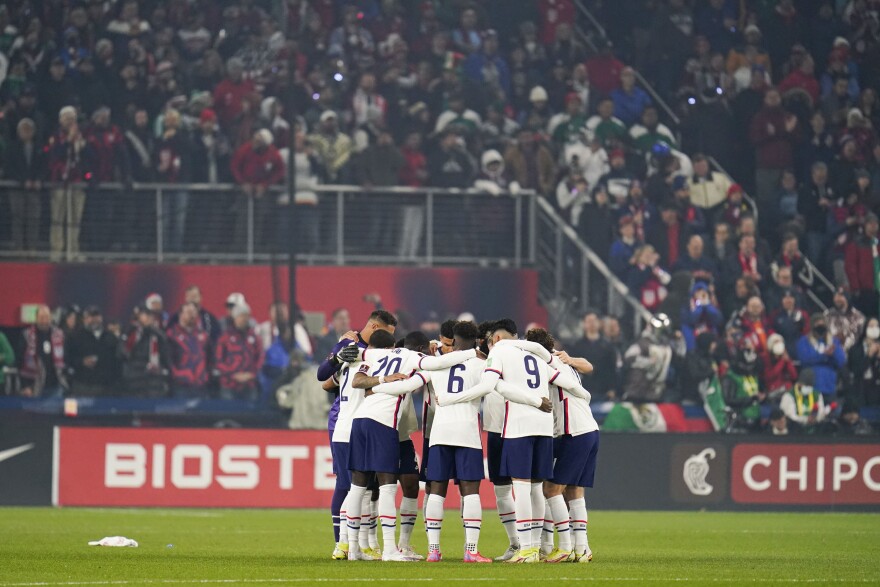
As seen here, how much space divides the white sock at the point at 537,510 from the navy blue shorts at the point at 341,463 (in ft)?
4.68

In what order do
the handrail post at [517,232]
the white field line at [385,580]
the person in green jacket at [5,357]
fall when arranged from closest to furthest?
the white field line at [385,580] → the person in green jacket at [5,357] → the handrail post at [517,232]

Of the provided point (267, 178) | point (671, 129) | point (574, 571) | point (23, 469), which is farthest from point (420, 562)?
point (671, 129)

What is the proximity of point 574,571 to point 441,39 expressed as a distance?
52.3 feet

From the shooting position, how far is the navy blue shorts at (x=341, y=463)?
36.7 feet

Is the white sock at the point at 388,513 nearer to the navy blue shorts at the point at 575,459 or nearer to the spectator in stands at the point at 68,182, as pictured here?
the navy blue shorts at the point at 575,459

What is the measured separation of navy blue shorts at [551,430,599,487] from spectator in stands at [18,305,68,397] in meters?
11.5

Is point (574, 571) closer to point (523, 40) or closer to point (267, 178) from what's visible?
point (267, 178)

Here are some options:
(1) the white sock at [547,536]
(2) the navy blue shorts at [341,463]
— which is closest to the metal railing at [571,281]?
(1) the white sock at [547,536]

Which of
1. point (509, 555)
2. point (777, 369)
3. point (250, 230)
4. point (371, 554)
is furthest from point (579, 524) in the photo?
point (250, 230)

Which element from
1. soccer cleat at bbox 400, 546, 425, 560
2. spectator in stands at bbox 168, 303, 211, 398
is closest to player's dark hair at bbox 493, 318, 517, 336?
soccer cleat at bbox 400, 546, 425, 560

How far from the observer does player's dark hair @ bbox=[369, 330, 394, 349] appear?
1089 cm

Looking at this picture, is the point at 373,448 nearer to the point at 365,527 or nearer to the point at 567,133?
the point at 365,527

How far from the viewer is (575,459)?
36.3ft

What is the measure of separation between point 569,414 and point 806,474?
9.85 m
